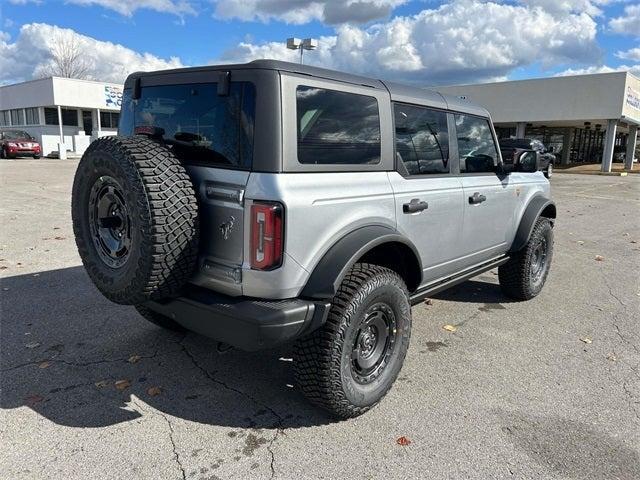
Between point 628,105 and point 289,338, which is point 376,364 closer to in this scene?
point 289,338

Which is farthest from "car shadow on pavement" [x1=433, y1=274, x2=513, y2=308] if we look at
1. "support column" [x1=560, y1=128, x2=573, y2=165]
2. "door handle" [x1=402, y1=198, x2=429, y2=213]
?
"support column" [x1=560, y1=128, x2=573, y2=165]

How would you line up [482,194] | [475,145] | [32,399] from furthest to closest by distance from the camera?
1. [475,145]
2. [482,194]
3. [32,399]

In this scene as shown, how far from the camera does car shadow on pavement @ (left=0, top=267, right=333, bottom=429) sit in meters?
3.04

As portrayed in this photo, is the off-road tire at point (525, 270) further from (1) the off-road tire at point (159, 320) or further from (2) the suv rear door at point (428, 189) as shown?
(1) the off-road tire at point (159, 320)

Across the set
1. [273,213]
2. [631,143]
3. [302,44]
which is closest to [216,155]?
[273,213]

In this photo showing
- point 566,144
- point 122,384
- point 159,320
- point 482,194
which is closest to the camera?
point 122,384

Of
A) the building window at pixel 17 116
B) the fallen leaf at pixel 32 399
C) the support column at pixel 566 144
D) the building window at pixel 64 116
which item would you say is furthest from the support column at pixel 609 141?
the building window at pixel 17 116

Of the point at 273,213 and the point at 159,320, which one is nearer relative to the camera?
the point at 273,213

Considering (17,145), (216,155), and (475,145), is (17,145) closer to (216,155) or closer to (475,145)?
(475,145)

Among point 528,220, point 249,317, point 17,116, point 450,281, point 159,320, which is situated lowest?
point 159,320

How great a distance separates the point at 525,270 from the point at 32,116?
40563mm

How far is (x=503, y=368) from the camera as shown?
12.4 feet

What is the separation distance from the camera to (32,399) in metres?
3.12

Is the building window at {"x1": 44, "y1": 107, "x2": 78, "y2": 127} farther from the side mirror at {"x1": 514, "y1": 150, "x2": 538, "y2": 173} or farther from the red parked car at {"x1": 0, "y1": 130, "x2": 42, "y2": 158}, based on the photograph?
the side mirror at {"x1": 514, "y1": 150, "x2": 538, "y2": 173}
